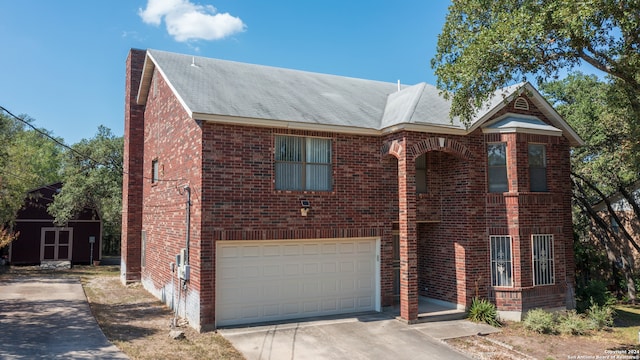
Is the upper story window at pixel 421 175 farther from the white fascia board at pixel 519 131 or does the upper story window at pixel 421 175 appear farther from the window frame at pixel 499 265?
the window frame at pixel 499 265

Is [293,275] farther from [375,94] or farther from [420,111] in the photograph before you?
[375,94]

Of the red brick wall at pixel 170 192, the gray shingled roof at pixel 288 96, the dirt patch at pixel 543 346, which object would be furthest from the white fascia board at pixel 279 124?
the dirt patch at pixel 543 346

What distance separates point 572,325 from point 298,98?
972cm

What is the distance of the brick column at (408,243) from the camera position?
11633 mm

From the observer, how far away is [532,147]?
13297 mm

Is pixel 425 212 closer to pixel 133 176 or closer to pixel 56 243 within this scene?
pixel 133 176

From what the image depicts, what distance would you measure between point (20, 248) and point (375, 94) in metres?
23.3

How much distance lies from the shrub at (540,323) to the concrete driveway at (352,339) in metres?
1.10

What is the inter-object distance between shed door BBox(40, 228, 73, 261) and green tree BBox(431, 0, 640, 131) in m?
24.8

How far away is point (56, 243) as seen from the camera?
2722 centimetres

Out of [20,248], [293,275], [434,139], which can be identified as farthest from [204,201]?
[20,248]

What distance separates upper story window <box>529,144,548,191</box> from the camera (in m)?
13.2

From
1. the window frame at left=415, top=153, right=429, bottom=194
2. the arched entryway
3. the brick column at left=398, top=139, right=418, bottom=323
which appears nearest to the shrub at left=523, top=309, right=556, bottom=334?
the arched entryway

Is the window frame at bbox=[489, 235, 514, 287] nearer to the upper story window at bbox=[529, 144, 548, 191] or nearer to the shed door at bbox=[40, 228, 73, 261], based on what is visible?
the upper story window at bbox=[529, 144, 548, 191]
